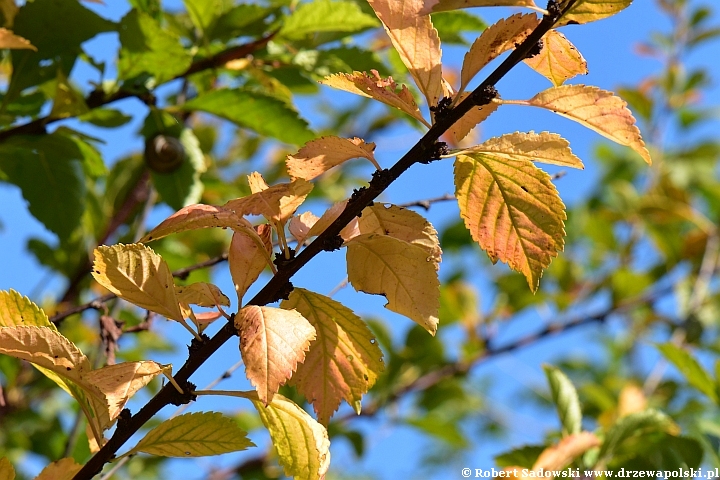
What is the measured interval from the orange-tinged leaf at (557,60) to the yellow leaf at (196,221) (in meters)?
0.36

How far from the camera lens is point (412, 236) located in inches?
32.2

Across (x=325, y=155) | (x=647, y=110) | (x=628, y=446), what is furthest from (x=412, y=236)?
(x=647, y=110)

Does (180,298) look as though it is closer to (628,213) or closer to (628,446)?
(628,446)

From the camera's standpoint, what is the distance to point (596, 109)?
0.76 meters

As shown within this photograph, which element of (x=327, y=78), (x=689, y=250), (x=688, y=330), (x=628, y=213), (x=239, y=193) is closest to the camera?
(x=327, y=78)

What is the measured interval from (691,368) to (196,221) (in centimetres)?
127

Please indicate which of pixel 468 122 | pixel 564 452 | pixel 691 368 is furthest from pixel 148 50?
pixel 691 368

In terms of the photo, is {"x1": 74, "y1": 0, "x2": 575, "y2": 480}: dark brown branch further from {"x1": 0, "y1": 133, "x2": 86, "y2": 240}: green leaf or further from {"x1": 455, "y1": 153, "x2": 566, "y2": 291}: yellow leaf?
{"x1": 0, "y1": 133, "x2": 86, "y2": 240}: green leaf

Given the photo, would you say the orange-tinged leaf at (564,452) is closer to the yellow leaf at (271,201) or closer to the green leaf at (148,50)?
the yellow leaf at (271,201)

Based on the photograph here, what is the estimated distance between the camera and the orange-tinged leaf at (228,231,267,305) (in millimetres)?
823

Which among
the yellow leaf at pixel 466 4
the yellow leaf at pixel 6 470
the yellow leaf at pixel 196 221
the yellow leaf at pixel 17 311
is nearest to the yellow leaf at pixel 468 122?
the yellow leaf at pixel 466 4

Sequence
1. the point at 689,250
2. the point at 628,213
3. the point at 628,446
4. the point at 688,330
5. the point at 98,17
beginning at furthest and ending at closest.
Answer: the point at 628,213 < the point at 689,250 < the point at 688,330 < the point at 628,446 < the point at 98,17

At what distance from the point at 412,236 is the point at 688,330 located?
2.19 metres

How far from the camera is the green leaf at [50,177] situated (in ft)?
4.33
